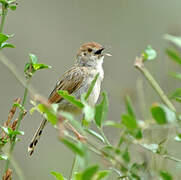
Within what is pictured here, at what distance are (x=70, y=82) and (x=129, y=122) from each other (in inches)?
143

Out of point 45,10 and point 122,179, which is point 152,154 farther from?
point 45,10

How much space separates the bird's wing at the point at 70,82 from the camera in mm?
4396

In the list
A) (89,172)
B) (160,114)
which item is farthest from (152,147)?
(89,172)

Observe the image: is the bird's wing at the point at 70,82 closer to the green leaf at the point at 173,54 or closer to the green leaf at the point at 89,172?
the green leaf at the point at 173,54

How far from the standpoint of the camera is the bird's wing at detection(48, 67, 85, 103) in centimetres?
440

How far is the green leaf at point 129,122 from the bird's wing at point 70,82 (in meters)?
3.34

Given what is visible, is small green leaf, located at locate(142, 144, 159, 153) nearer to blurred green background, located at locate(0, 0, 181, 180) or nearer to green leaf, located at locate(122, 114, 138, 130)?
green leaf, located at locate(122, 114, 138, 130)

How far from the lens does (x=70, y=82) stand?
15.0 ft

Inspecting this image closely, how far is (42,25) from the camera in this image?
9375 mm

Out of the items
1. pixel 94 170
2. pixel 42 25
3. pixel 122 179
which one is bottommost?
pixel 42 25

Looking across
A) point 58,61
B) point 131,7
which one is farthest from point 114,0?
point 58,61

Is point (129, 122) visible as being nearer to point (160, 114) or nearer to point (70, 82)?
point (160, 114)

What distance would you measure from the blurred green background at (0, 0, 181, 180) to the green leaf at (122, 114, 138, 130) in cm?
632

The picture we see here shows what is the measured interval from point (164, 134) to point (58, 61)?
25.4 feet
